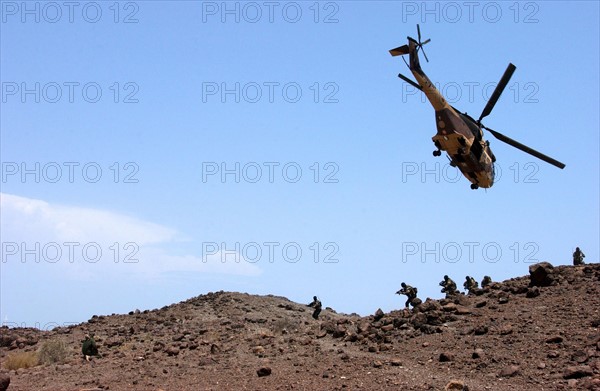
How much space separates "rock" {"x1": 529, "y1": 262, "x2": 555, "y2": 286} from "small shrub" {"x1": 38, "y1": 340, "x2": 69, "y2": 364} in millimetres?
17262

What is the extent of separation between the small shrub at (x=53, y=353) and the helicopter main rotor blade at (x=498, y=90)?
59.6ft

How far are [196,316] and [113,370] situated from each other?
10254mm

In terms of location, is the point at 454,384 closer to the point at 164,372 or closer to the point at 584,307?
the point at 584,307

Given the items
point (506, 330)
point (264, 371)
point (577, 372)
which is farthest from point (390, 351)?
point (577, 372)

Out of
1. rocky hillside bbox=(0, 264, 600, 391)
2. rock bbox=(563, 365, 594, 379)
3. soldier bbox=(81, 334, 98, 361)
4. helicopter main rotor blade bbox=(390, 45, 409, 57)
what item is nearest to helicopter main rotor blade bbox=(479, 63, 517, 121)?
helicopter main rotor blade bbox=(390, 45, 409, 57)

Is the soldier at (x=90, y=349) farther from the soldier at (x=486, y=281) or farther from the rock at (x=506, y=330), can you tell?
the soldier at (x=486, y=281)

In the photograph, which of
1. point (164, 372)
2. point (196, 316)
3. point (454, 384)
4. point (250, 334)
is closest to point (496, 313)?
point (454, 384)

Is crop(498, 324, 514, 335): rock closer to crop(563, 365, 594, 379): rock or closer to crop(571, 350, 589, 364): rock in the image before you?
crop(571, 350, 589, 364): rock

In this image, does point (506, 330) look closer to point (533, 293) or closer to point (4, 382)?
point (533, 293)

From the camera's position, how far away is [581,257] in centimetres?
2898

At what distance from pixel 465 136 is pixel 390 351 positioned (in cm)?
844

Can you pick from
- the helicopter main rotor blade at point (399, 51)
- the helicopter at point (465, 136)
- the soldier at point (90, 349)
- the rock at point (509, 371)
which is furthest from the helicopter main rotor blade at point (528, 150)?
the soldier at point (90, 349)

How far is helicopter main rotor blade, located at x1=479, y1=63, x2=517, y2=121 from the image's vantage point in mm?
26312

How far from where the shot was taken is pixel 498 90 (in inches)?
1048
